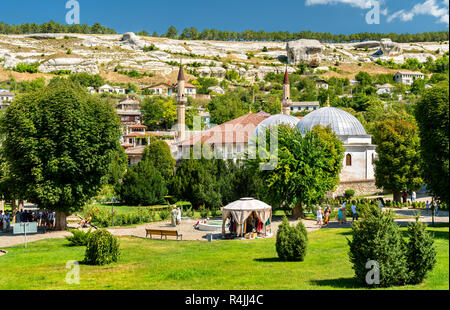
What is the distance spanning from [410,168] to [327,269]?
69.4 feet

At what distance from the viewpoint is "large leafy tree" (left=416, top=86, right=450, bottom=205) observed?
18.0 metres

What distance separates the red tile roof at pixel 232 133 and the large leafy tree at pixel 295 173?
79.8ft

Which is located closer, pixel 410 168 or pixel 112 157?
pixel 112 157

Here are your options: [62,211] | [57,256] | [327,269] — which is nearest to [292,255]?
[327,269]

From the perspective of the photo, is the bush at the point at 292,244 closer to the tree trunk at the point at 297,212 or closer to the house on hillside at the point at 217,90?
the tree trunk at the point at 297,212

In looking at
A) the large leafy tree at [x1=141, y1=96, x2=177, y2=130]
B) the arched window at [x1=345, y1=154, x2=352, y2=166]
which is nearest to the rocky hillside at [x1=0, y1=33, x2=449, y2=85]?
the large leafy tree at [x1=141, y1=96, x2=177, y2=130]

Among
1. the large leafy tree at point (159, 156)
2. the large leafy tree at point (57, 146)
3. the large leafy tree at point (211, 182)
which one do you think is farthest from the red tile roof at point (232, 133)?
the large leafy tree at point (57, 146)

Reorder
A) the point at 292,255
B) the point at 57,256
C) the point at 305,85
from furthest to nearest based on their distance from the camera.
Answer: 1. the point at 305,85
2. the point at 57,256
3. the point at 292,255

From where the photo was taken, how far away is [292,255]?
14.7 m

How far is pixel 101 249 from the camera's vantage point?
15.5 meters

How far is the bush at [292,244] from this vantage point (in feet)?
48.2

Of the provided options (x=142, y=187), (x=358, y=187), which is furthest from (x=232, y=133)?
(x=358, y=187)
